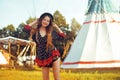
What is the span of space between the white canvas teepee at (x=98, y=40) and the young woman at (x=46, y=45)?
63.5ft

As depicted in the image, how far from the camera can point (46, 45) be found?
5871 mm

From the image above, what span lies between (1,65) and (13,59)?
4.22ft

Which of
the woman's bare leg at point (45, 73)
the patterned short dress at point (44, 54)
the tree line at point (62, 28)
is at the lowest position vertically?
the tree line at point (62, 28)

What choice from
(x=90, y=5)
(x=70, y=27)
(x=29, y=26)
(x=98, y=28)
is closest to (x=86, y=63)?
(x=98, y=28)

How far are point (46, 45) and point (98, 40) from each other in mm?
21297

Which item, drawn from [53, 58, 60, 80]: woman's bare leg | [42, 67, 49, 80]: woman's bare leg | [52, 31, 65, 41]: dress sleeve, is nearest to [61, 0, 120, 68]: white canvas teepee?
[52, 31, 65, 41]: dress sleeve

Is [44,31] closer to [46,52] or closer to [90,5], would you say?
[46,52]

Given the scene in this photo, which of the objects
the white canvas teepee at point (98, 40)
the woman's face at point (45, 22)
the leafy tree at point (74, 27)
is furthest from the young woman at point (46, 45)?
the leafy tree at point (74, 27)

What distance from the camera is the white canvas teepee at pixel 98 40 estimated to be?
25.9m

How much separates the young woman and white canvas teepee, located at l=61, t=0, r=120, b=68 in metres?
19.3

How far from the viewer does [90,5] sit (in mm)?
28656

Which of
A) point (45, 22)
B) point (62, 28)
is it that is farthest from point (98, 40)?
point (62, 28)

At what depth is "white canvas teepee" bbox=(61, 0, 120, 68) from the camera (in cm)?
2586

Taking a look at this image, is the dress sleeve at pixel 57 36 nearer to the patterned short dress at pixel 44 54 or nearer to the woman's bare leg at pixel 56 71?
the patterned short dress at pixel 44 54
